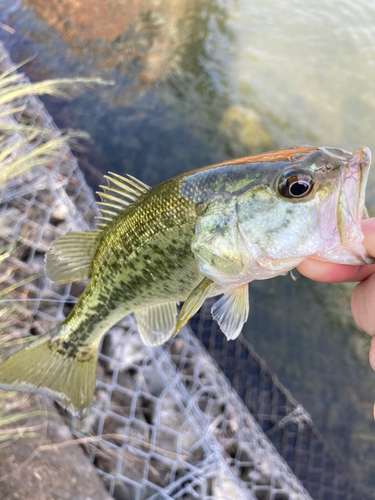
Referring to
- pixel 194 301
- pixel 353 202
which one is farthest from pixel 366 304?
pixel 194 301

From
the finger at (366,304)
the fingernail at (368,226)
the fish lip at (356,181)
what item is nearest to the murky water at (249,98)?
the finger at (366,304)

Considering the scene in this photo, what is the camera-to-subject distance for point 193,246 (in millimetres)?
1654

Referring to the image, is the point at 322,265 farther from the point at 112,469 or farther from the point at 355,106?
the point at 355,106

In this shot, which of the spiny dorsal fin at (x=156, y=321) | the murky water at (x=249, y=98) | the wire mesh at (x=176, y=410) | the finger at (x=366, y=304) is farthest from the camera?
the murky water at (x=249, y=98)

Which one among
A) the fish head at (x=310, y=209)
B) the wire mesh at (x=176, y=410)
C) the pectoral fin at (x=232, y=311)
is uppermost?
the fish head at (x=310, y=209)

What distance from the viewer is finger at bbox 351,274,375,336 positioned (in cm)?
155

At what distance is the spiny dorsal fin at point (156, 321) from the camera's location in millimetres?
2227

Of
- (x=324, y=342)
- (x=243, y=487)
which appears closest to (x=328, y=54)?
(x=324, y=342)

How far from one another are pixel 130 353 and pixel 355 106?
20.2 feet

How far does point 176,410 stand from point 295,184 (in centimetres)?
252

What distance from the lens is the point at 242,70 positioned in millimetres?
7148

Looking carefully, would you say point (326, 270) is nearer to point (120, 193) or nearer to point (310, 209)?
point (310, 209)

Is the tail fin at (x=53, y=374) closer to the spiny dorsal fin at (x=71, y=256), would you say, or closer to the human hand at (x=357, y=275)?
the spiny dorsal fin at (x=71, y=256)

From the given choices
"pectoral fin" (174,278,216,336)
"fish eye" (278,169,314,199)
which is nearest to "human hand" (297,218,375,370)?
"fish eye" (278,169,314,199)
